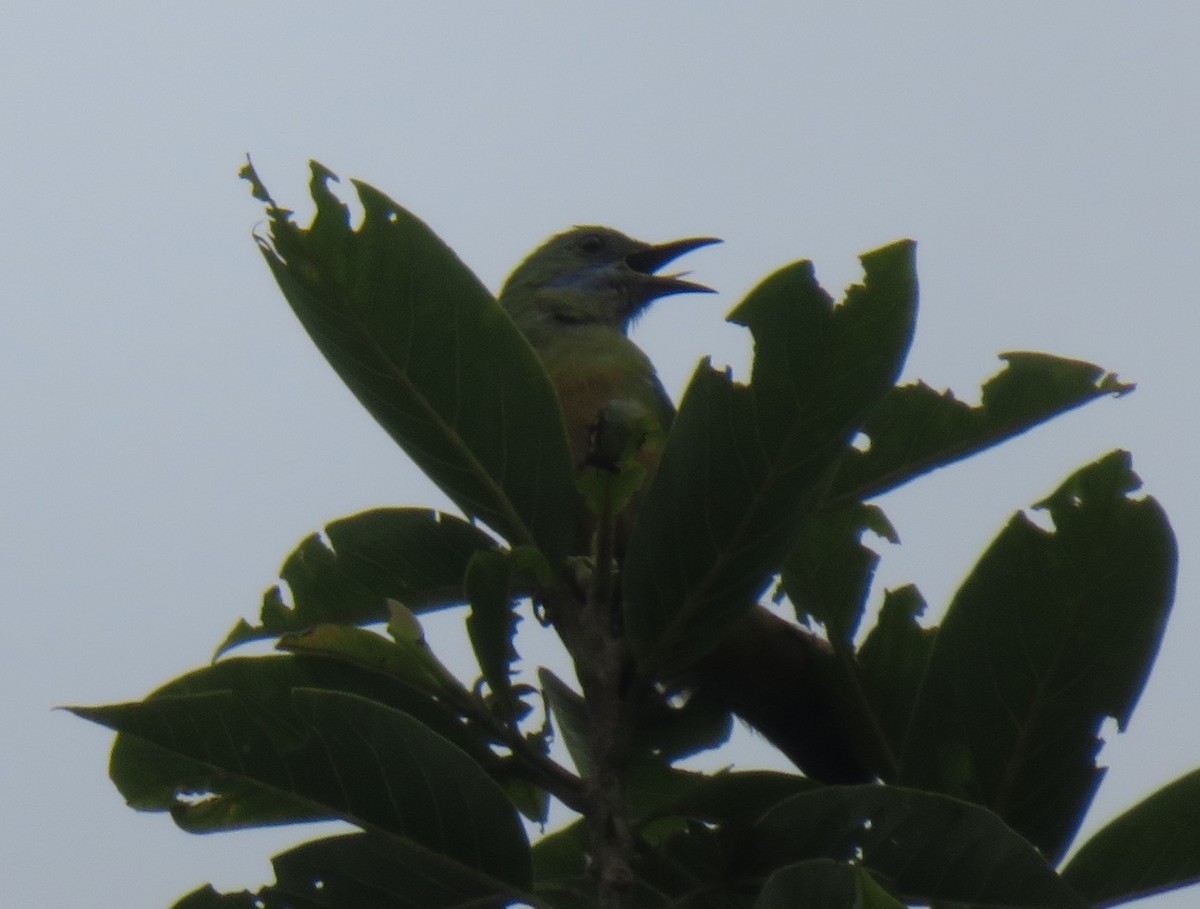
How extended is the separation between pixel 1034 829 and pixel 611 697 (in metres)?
0.57

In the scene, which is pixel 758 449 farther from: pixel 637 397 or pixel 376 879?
pixel 637 397

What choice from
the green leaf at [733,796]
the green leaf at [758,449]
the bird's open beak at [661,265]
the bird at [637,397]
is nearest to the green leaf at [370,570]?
the bird at [637,397]

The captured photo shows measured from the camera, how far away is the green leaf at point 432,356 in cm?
201

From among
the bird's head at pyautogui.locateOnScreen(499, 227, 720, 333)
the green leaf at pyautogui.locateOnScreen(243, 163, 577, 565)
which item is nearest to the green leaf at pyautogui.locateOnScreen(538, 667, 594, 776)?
the green leaf at pyautogui.locateOnScreen(243, 163, 577, 565)

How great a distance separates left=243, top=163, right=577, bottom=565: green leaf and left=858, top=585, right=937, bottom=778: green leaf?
0.49 m

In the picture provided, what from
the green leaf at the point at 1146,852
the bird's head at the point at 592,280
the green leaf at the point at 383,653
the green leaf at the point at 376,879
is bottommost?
the green leaf at the point at 1146,852

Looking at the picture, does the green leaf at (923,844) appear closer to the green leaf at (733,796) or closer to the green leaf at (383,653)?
the green leaf at (733,796)

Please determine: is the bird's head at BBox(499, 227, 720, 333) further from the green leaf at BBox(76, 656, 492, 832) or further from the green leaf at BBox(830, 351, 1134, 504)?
the green leaf at BBox(76, 656, 492, 832)

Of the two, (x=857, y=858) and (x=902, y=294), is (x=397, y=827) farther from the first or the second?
(x=902, y=294)

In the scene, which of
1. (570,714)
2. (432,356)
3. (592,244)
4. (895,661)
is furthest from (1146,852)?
(592,244)

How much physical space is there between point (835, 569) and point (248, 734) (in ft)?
2.96

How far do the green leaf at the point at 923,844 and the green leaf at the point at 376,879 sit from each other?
369 millimetres

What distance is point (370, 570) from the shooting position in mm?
2334

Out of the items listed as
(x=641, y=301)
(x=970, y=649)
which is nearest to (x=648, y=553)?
(x=970, y=649)
